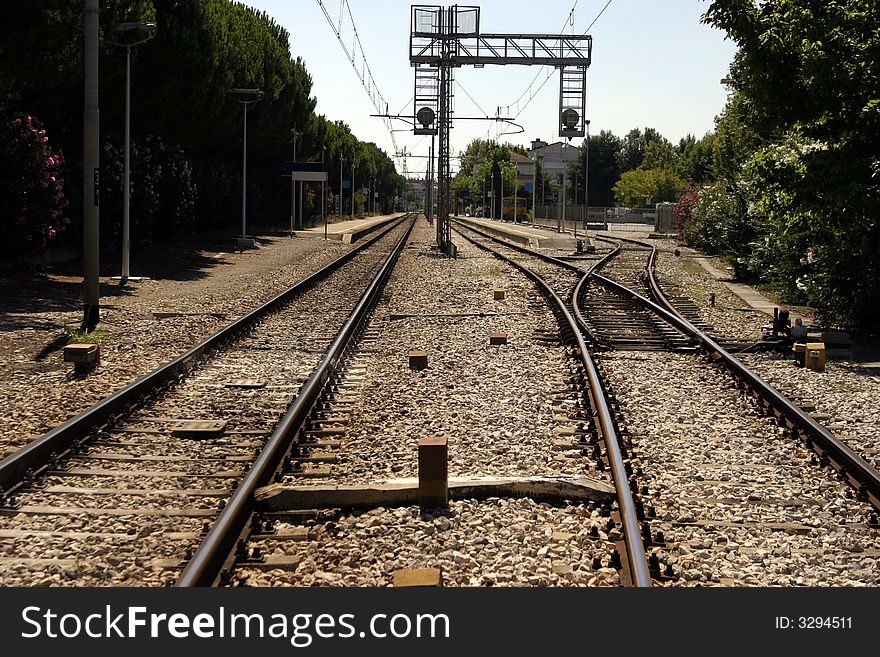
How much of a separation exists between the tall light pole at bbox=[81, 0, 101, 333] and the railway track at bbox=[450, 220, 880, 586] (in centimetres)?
822

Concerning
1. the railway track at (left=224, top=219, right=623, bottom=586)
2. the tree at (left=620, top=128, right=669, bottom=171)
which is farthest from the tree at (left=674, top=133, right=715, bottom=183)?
the railway track at (left=224, top=219, right=623, bottom=586)

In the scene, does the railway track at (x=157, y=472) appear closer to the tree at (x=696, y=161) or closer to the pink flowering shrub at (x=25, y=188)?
the pink flowering shrub at (x=25, y=188)

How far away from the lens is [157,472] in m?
7.70

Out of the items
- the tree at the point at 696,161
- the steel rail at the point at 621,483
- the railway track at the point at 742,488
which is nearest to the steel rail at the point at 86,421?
the steel rail at the point at 621,483

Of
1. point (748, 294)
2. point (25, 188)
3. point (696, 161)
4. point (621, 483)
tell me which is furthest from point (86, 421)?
point (696, 161)

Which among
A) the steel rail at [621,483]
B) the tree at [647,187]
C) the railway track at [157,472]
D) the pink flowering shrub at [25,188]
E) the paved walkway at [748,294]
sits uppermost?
the tree at [647,187]

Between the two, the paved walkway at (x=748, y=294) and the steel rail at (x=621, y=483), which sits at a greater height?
the paved walkway at (x=748, y=294)

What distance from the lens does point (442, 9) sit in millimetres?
36750

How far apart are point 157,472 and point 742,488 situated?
13.7 feet

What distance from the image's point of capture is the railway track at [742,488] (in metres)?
5.91

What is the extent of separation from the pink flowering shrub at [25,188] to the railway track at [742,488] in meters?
16.0
